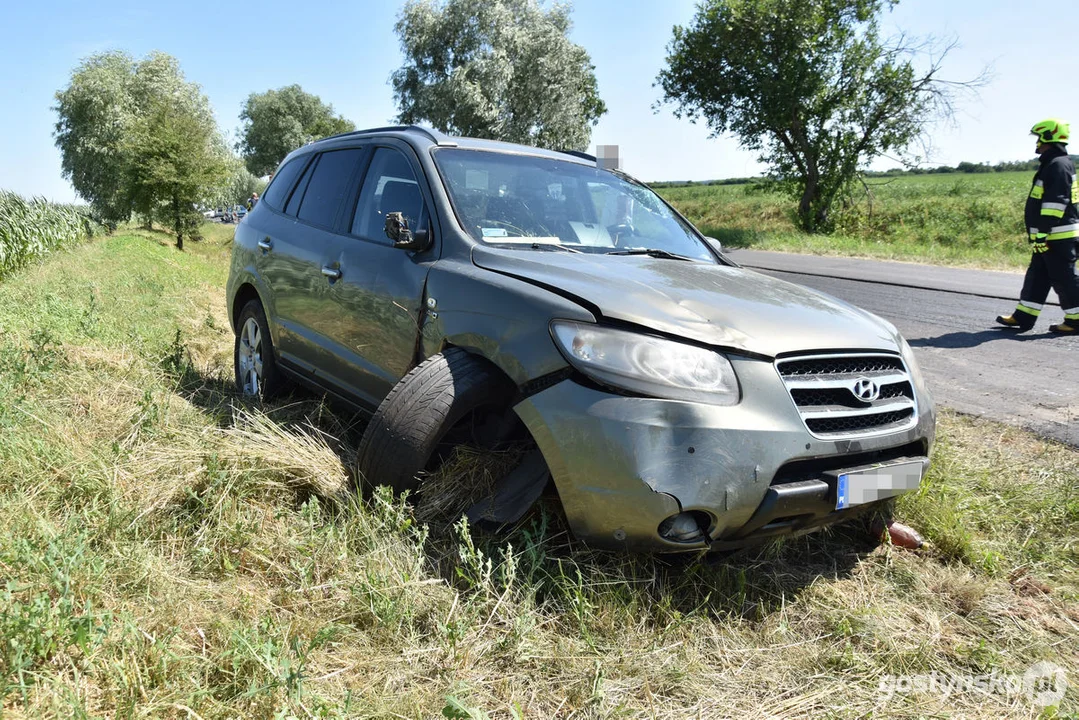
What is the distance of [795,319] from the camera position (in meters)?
2.87

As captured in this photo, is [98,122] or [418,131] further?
[98,122]

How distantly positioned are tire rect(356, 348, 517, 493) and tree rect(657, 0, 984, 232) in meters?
25.1

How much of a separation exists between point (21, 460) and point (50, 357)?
90.8 inches

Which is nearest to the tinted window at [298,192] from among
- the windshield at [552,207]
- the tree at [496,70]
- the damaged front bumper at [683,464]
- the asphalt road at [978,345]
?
the windshield at [552,207]

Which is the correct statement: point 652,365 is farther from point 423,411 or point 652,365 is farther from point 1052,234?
point 1052,234

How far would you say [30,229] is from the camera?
15586mm

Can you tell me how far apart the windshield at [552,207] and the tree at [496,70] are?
35.8 meters

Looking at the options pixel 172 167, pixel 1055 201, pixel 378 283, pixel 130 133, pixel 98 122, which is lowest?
pixel 378 283

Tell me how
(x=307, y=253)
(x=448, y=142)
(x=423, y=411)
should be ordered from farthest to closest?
(x=307, y=253) → (x=448, y=142) → (x=423, y=411)

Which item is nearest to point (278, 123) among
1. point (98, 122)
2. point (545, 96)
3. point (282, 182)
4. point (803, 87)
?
point (98, 122)

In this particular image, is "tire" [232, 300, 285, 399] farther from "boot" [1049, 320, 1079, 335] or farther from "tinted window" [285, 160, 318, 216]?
"boot" [1049, 320, 1079, 335]

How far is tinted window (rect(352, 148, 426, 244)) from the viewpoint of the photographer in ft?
12.2

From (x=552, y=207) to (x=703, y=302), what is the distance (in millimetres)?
1197

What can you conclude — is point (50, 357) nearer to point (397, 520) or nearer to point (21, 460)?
point (21, 460)
